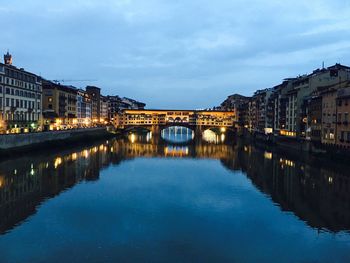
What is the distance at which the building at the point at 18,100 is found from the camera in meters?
50.8

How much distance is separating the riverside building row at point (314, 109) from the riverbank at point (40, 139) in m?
32.9

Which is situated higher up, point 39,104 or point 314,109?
point 39,104

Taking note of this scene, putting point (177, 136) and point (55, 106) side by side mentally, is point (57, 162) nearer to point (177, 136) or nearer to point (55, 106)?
point (55, 106)

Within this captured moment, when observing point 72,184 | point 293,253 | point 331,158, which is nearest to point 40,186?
point 72,184

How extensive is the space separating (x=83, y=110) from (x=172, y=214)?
8021 centimetres

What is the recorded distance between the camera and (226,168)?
3909 cm

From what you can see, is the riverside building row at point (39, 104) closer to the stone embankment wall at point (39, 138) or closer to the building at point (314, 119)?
the stone embankment wall at point (39, 138)

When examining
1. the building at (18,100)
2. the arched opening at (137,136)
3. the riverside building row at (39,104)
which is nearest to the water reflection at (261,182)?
the building at (18,100)

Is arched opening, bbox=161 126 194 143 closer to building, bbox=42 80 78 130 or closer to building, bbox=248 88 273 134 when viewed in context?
building, bbox=248 88 273 134

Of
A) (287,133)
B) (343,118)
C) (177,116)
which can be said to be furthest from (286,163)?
(177,116)

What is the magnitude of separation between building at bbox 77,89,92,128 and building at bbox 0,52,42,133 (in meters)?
27.7

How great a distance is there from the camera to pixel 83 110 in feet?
317

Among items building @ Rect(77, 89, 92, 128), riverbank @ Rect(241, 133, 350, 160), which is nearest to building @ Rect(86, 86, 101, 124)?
building @ Rect(77, 89, 92, 128)

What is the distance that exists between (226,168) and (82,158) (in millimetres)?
16210
